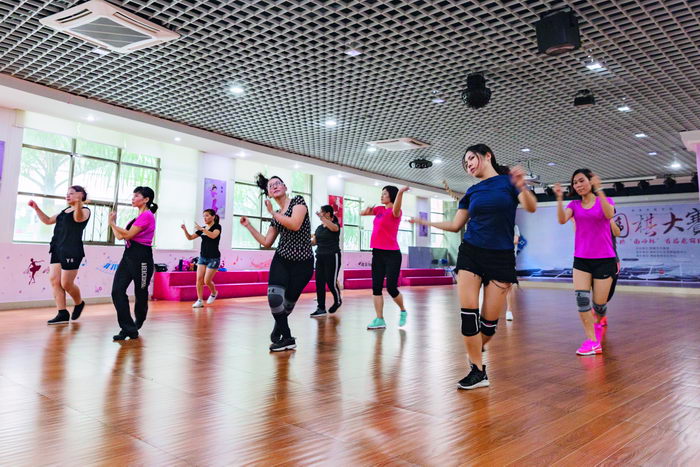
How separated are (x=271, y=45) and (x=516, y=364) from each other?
4.06 meters

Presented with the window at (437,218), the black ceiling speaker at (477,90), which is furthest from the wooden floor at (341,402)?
the window at (437,218)

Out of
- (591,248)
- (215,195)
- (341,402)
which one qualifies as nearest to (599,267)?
(591,248)

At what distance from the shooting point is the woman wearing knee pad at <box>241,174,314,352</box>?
3.12m

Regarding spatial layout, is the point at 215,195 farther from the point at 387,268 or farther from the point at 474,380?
the point at 474,380

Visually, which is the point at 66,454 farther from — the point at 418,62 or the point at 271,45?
the point at 418,62

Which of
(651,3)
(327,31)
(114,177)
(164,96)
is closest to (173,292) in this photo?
(114,177)

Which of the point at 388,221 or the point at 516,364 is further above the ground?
the point at 388,221

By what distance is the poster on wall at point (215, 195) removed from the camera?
9266mm

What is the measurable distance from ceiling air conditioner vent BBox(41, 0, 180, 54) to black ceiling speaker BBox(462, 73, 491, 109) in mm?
3470

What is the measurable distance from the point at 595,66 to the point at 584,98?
32.0 inches

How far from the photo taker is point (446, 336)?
156 inches

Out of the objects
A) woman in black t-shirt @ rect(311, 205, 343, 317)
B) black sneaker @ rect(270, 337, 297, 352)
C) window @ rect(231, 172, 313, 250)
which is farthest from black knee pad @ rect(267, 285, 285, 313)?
window @ rect(231, 172, 313, 250)

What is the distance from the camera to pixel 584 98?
603cm

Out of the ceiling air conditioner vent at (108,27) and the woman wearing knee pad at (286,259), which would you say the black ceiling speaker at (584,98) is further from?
the ceiling air conditioner vent at (108,27)
